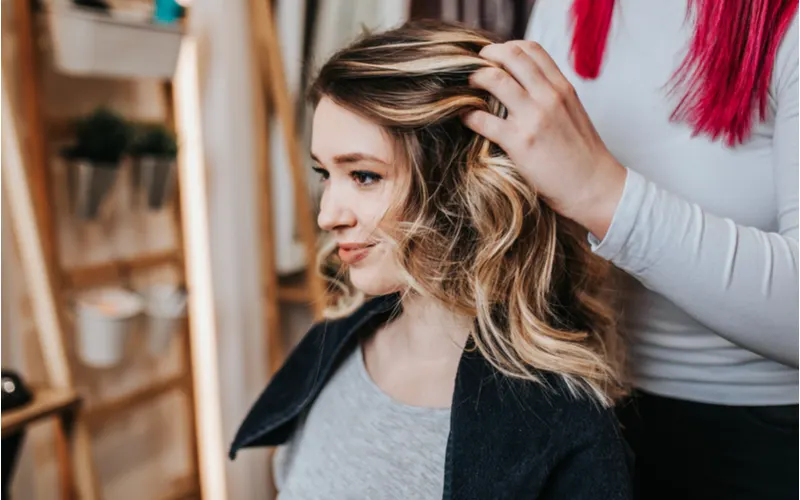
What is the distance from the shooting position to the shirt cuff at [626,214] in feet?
1.87

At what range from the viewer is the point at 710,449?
2.54 ft

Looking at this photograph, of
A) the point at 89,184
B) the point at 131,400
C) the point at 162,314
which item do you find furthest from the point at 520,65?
the point at 131,400

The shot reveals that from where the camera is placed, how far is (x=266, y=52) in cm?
177

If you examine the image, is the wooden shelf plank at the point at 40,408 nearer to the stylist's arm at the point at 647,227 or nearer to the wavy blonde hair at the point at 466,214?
the wavy blonde hair at the point at 466,214

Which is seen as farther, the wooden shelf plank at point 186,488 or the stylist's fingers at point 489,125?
the wooden shelf plank at point 186,488

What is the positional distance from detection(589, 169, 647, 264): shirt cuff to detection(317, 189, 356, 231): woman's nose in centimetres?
28

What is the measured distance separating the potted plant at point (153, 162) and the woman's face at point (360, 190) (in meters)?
0.92

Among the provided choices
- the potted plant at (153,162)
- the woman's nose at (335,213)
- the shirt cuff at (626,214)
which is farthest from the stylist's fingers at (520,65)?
the potted plant at (153,162)

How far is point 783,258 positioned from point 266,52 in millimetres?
1460

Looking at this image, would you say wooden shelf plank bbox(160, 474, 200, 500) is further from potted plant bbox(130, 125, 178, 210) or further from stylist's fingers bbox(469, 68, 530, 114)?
stylist's fingers bbox(469, 68, 530, 114)

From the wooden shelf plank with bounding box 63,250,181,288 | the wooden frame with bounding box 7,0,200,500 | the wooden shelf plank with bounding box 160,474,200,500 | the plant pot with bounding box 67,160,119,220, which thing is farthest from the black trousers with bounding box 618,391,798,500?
the wooden shelf plank with bounding box 160,474,200,500

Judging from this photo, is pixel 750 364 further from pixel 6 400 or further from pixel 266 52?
pixel 266 52

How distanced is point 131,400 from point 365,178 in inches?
48.5

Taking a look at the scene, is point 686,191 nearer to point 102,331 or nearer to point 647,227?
point 647,227
